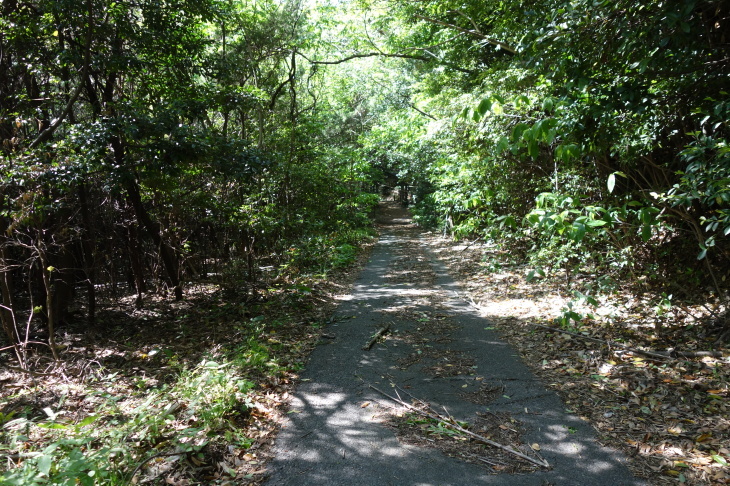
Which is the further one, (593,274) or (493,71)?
(493,71)

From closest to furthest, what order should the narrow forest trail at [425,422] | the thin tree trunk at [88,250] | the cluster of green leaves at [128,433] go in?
the cluster of green leaves at [128,433] → the narrow forest trail at [425,422] → the thin tree trunk at [88,250]

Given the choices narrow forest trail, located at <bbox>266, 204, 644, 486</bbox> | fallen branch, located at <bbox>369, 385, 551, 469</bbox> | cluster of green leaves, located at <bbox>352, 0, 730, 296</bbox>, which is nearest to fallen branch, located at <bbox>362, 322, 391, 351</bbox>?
narrow forest trail, located at <bbox>266, 204, 644, 486</bbox>

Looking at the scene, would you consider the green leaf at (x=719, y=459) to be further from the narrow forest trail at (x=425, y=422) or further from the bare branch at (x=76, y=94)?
the bare branch at (x=76, y=94)

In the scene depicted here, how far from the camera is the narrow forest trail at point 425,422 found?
281 centimetres

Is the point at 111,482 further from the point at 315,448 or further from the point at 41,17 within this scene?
the point at 41,17

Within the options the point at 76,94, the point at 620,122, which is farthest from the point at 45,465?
the point at 76,94

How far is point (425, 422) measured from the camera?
11.4 feet

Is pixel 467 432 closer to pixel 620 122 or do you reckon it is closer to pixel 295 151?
pixel 620 122

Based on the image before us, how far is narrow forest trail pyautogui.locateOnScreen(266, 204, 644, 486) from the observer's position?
281 centimetres

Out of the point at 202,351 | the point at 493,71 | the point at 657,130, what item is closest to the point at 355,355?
the point at 202,351

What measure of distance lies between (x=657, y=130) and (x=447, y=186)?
1057cm

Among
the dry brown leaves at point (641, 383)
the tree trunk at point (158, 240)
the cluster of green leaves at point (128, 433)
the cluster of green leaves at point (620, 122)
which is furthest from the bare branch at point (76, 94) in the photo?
the dry brown leaves at point (641, 383)

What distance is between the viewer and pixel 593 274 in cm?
675

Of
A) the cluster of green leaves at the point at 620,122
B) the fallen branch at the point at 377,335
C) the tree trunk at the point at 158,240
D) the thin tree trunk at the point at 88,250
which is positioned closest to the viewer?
the cluster of green leaves at the point at 620,122
